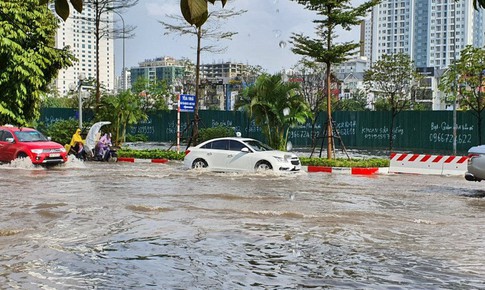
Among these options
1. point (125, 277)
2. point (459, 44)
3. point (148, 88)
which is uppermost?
point (459, 44)

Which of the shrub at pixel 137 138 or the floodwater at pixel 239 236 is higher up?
the shrub at pixel 137 138

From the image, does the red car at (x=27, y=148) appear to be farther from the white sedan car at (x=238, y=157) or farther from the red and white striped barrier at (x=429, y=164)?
the red and white striped barrier at (x=429, y=164)

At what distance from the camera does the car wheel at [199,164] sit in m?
20.5

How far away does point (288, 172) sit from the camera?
1975 cm

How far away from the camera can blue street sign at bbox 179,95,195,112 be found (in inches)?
1065

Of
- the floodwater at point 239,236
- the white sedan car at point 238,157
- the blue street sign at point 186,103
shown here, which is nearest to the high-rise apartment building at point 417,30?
the blue street sign at point 186,103

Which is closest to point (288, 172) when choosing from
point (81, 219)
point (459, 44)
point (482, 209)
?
point (482, 209)

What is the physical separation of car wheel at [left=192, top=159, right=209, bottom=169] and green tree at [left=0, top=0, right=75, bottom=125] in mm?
7617

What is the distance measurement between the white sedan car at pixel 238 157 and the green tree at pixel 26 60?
771 cm

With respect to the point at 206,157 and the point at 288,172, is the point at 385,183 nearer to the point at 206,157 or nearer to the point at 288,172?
the point at 288,172

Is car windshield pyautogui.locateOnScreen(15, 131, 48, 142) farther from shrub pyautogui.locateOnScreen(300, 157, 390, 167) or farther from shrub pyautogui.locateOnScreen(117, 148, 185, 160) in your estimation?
shrub pyautogui.locateOnScreen(300, 157, 390, 167)

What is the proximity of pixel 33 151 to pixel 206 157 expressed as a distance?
20.6 ft

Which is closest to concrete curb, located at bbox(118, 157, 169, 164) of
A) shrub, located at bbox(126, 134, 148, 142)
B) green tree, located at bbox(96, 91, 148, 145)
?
green tree, located at bbox(96, 91, 148, 145)

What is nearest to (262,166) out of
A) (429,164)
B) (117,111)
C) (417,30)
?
(429,164)
